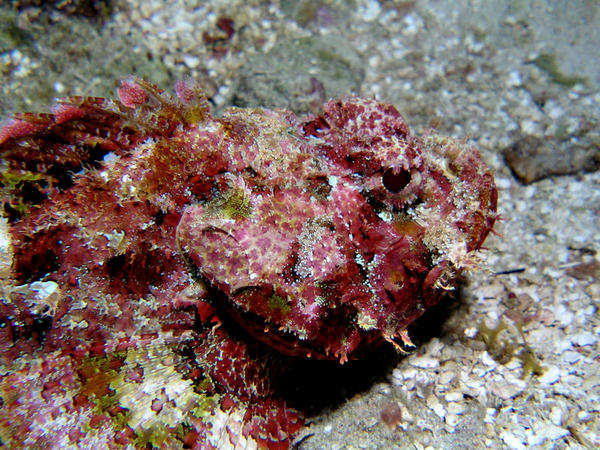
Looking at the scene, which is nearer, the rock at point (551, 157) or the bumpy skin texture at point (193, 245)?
the bumpy skin texture at point (193, 245)

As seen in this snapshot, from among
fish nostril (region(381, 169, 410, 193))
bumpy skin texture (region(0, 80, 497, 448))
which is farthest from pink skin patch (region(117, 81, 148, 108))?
fish nostril (region(381, 169, 410, 193))

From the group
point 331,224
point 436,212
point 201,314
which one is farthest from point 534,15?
point 201,314

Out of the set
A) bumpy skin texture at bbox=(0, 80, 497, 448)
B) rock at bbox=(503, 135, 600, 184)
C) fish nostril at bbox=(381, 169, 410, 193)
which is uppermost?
rock at bbox=(503, 135, 600, 184)

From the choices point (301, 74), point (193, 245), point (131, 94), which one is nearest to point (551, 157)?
point (301, 74)

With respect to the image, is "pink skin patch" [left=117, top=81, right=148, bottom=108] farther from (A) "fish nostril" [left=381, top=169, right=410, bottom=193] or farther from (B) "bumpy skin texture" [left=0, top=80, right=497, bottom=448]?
(A) "fish nostril" [left=381, top=169, right=410, bottom=193]

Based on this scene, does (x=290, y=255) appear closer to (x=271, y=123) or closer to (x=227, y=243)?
(x=227, y=243)

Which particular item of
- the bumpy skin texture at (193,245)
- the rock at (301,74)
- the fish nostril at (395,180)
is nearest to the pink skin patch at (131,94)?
the bumpy skin texture at (193,245)

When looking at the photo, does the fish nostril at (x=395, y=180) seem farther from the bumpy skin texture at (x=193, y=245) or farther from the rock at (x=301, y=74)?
the rock at (x=301, y=74)
